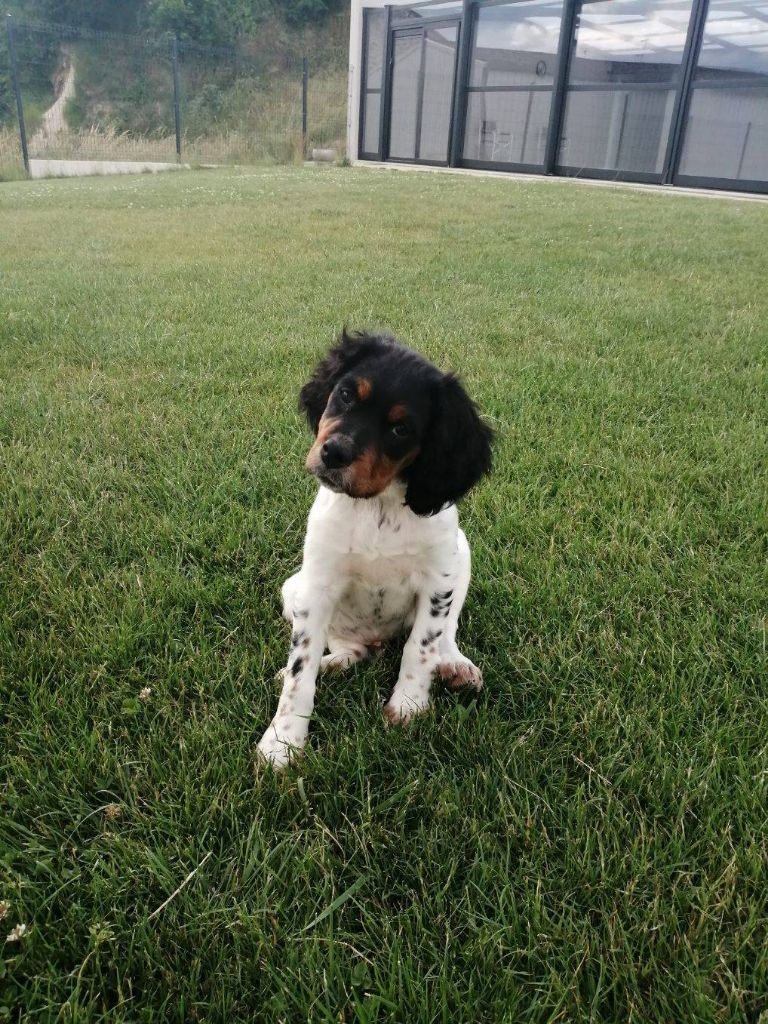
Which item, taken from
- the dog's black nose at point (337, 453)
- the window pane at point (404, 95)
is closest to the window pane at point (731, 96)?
the window pane at point (404, 95)

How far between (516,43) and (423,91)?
335 cm

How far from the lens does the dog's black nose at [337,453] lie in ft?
5.78

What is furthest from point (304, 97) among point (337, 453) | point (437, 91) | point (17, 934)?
point (17, 934)

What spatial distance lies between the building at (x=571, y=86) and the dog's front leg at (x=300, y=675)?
1748 centimetres

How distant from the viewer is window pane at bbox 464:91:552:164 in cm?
1878

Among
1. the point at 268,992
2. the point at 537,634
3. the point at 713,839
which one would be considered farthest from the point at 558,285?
the point at 268,992

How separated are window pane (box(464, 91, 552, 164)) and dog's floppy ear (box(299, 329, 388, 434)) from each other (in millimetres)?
19361

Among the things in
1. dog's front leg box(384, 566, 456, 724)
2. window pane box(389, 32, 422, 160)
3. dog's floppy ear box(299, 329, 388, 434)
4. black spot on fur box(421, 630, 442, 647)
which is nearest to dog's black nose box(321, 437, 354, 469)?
dog's floppy ear box(299, 329, 388, 434)

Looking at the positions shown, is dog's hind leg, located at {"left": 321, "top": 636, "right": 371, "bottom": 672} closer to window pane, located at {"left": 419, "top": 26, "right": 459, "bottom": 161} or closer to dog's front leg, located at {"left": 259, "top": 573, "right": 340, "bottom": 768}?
dog's front leg, located at {"left": 259, "top": 573, "right": 340, "bottom": 768}

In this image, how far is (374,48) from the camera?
22344 millimetres

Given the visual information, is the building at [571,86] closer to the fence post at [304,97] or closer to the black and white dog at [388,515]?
the fence post at [304,97]

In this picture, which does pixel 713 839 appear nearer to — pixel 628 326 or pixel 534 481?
pixel 534 481

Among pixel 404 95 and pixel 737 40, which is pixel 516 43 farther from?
pixel 737 40

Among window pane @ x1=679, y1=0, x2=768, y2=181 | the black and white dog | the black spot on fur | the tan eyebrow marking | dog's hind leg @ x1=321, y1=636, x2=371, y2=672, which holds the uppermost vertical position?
window pane @ x1=679, y1=0, x2=768, y2=181
